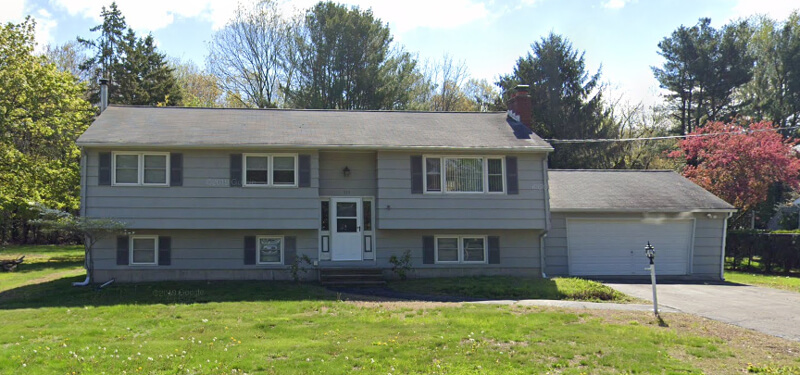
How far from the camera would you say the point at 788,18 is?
43094 millimetres

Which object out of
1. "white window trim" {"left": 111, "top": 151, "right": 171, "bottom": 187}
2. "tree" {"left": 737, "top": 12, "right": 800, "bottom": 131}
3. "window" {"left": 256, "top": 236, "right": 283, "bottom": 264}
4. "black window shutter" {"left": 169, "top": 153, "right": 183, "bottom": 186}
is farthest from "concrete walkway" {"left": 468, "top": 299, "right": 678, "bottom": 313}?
"tree" {"left": 737, "top": 12, "right": 800, "bottom": 131}

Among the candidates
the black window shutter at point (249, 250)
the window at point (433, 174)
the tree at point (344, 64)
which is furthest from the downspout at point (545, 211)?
the tree at point (344, 64)

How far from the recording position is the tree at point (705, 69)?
4081 cm

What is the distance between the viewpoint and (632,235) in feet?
64.7

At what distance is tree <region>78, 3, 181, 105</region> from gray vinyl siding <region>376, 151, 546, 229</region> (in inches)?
918

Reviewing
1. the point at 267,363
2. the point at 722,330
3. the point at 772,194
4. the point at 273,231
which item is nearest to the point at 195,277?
the point at 273,231

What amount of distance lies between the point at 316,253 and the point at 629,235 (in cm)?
988

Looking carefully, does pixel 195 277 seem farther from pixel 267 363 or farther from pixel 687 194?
pixel 687 194

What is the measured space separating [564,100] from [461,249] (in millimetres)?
23328

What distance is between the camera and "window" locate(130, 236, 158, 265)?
1669 centimetres

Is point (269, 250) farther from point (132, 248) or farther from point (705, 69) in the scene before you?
point (705, 69)

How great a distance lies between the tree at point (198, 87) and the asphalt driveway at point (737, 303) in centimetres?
3047

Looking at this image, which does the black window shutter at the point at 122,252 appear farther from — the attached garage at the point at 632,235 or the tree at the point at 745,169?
the tree at the point at 745,169

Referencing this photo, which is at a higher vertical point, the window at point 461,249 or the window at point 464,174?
the window at point 464,174
